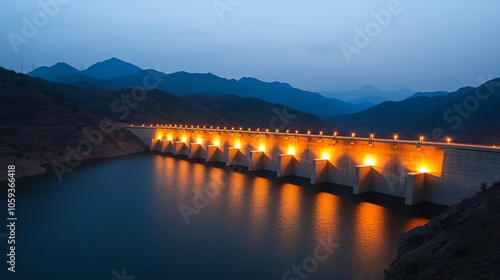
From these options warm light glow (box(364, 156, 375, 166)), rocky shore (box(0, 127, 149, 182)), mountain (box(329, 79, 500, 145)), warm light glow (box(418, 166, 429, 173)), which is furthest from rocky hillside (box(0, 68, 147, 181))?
mountain (box(329, 79, 500, 145))

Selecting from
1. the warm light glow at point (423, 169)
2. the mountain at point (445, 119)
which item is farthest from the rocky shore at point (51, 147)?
the mountain at point (445, 119)

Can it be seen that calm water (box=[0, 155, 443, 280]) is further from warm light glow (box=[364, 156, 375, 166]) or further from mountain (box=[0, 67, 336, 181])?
mountain (box=[0, 67, 336, 181])

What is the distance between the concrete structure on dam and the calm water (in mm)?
1551

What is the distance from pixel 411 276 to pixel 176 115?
92145 millimetres

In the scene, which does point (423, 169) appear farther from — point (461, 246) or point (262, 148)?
point (262, 148)

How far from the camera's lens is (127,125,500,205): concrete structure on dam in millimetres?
22984

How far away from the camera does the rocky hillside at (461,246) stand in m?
9.48

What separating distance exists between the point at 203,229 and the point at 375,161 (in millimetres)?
16703

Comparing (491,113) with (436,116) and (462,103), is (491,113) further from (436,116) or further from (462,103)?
(462,103)

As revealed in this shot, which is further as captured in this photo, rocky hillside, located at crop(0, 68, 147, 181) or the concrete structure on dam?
rocky hillside, located at crop(0, 68, 147, 181)

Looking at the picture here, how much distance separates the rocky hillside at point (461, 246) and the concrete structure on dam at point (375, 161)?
8961 mm

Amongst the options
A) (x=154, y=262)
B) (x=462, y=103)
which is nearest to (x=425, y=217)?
(x=154, y=262)

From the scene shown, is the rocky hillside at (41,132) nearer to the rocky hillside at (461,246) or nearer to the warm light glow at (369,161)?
the warm light glow at (369,161)

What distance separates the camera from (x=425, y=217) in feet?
74.2
